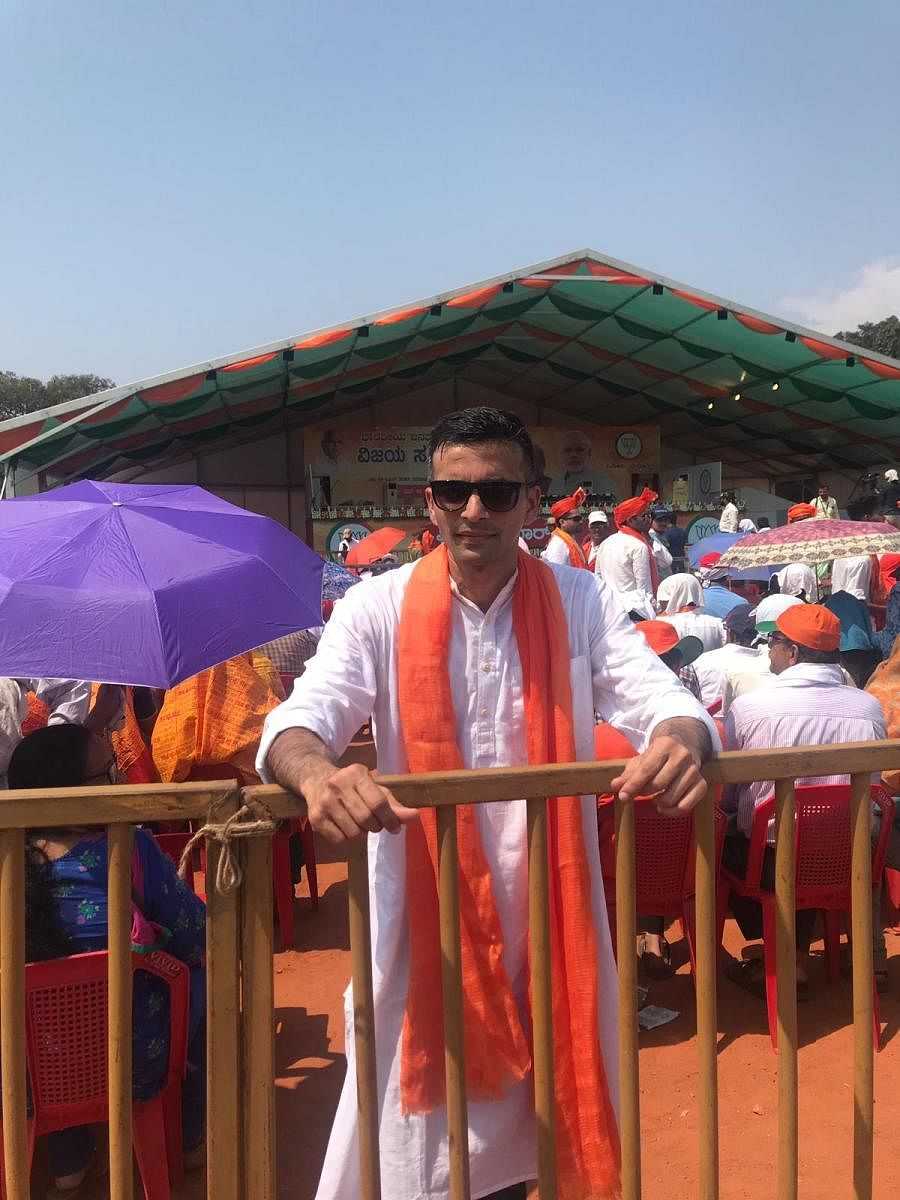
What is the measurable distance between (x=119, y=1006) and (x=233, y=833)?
1.17 feet

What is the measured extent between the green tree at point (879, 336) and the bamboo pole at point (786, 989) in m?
43.5

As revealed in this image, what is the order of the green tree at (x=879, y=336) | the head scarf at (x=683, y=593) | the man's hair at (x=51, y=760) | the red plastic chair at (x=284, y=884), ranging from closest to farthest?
the man's hair at (x=51, y=760) → the red plastic chair at (x=284, y=884) → the head scarf at (x=683, y=593) → the green tree at (x=879, y=336)

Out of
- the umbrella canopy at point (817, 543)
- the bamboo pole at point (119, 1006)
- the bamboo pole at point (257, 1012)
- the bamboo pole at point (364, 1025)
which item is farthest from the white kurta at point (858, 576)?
the bamboo pole at point (119, 1006)

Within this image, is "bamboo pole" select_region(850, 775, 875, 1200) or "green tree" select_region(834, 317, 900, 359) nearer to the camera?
"bamboo pole" select_region(850, 775, 875, 1200)

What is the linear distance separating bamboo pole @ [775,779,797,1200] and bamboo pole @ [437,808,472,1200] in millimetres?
584

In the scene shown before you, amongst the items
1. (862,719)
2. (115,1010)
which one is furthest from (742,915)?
(115,1010)

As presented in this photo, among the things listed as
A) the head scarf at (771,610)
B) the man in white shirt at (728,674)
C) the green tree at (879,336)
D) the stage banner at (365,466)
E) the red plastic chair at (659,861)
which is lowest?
the red plastic chair at (659,861)

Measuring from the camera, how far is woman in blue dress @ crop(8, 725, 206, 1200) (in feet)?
7.07

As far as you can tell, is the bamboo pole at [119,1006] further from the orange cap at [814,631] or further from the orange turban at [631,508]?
the orange turban at [631,508]

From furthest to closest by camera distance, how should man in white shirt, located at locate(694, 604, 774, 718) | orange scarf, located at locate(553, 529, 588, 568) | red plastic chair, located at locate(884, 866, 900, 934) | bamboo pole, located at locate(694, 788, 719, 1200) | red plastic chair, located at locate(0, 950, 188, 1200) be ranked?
orange scarf, located at locate(553, 529, 588, 568)
man in white shirt, located at locate(694, 604, 774, 718)
red plastic chair, located at locate(884, 866, 900, 934)
red plastic chair, located at locate(0, 950, 188, 1200)
bamboo pole, located at locate(694, 788, 719, 1200)

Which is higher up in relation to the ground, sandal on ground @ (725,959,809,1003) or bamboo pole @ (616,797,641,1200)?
bamboo pole @ (616,797,641,1200)

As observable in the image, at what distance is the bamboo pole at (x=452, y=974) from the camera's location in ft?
5.00

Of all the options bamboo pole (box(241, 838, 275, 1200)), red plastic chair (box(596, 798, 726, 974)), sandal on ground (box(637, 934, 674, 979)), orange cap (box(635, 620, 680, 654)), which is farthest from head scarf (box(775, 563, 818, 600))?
bamboo pole (box(241, 838, 275, 1200))

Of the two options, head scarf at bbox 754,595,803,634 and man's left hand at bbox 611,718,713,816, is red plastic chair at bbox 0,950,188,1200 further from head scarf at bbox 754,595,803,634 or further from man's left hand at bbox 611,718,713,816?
head scarf at bbox 754,595,803,634
